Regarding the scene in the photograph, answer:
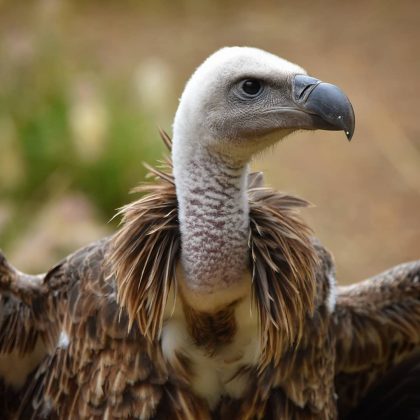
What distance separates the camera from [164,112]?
22.6ft

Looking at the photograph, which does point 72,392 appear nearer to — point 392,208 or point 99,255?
point 99,255

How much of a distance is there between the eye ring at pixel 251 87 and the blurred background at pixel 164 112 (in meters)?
2.40

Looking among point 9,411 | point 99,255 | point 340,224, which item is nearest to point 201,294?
point 99,255

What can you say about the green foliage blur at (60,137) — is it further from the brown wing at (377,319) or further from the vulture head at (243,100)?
the vulture head at (243,100)

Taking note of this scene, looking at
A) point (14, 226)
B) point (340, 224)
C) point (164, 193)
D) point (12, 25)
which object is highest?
point (12, 25)

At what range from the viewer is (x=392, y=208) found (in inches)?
303

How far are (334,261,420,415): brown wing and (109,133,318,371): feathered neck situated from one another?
0.66 metres

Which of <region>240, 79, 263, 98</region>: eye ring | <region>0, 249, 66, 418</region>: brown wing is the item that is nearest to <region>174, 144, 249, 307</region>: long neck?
<region>240, 79, 263, 98</region>: eye ring

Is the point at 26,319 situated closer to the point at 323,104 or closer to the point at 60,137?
the point at 323,104

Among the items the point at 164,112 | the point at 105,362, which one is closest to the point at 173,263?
the point at 105,362

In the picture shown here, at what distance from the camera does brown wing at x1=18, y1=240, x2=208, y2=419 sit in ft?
10.3

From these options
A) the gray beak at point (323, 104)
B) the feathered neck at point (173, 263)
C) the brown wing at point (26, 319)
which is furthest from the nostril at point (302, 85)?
the brown wing at point (26, 319)

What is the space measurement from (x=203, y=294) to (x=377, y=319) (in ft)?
3.38

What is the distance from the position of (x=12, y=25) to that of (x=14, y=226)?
457 centimetres
